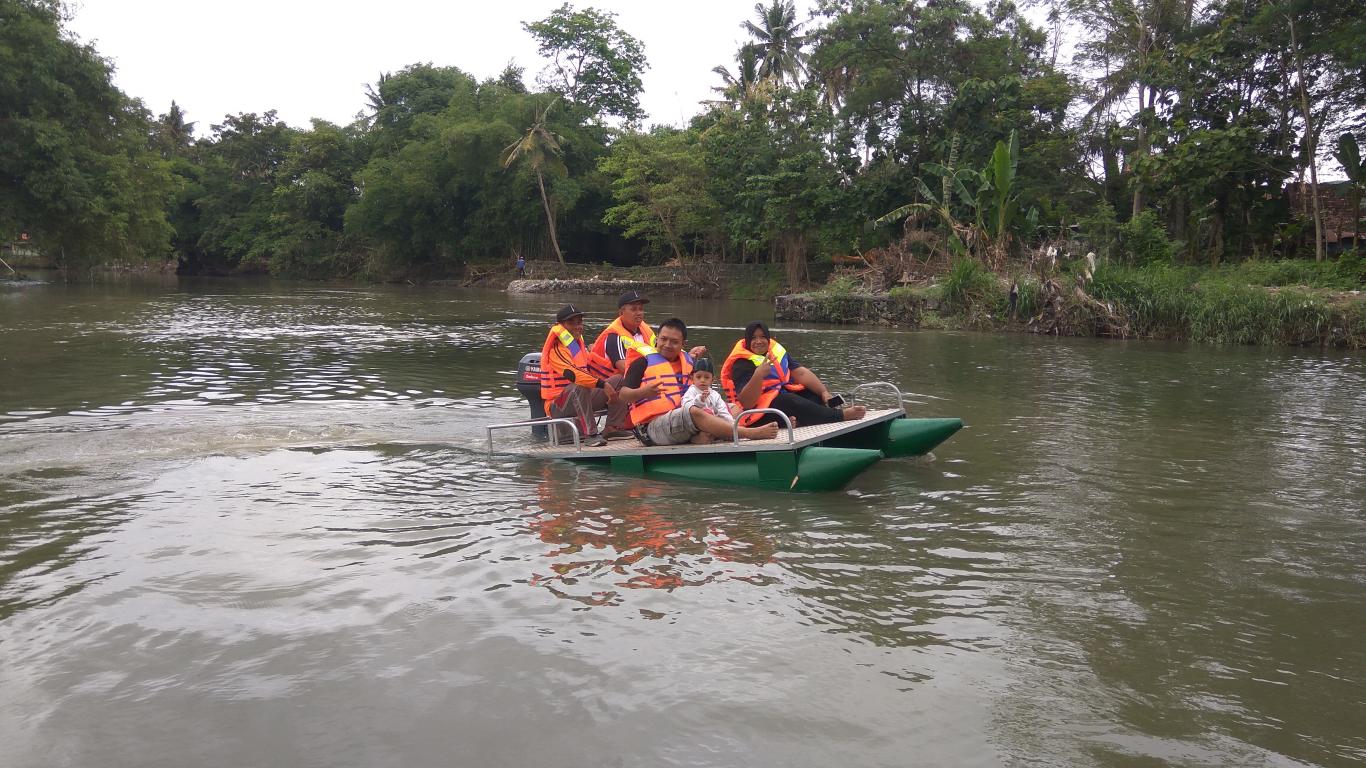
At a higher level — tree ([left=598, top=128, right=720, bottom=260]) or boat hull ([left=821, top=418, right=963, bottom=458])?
tree ([left=598, top=128, right=720, bottom=260])

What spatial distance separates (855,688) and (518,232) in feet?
178

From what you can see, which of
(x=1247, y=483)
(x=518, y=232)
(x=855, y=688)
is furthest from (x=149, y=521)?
(x=518, y=232)

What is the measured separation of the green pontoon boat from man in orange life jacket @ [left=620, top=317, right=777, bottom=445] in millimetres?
147

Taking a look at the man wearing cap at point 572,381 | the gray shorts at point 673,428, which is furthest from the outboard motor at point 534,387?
the gray shorts at point 673,428

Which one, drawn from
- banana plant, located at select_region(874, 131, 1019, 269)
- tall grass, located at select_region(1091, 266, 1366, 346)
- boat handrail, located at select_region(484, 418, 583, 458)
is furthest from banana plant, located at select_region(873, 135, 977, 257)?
boat handrail, located at select_region(484, 418, 583, 458)

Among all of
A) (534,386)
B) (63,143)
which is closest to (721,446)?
(534,386)

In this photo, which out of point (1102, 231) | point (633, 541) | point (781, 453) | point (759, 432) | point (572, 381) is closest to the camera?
point (633, 541)

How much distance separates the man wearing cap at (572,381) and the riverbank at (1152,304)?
1777 centimetres

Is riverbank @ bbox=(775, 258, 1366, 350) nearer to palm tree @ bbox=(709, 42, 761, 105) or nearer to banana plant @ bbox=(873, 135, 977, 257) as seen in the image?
banana plant @ bbox=(873, 135, 977, 257)

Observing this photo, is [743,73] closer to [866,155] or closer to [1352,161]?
[866,155]

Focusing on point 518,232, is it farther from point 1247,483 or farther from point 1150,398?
point 1247,483

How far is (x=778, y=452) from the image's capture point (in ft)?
26.4

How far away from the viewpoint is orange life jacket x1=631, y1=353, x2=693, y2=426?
350 inches

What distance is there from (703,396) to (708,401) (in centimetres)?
8
